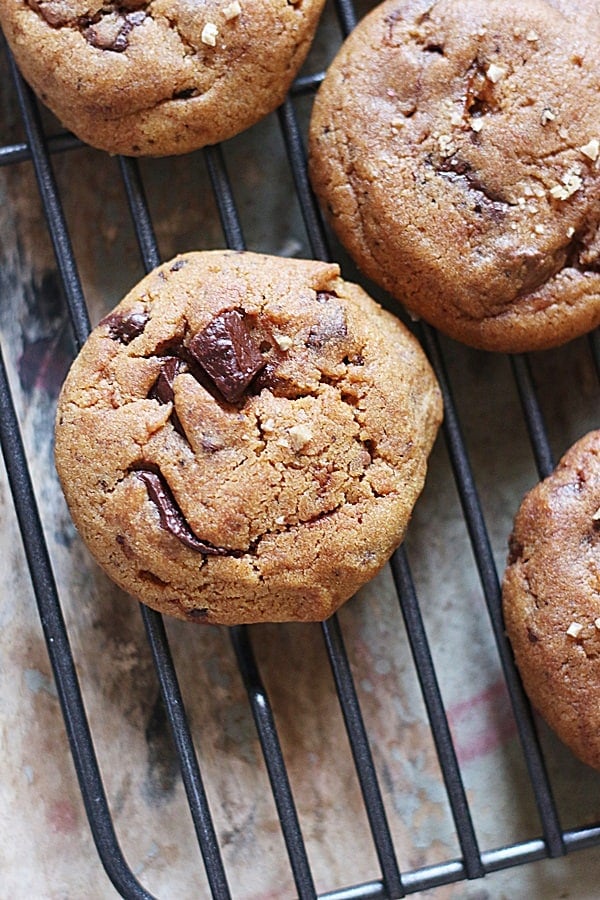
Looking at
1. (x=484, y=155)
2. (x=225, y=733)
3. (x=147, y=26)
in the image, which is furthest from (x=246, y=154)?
(x=225, y=733)

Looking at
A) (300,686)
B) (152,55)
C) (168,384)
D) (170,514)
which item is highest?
(152,55)

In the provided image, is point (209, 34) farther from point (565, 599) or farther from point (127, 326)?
point (565, 599)

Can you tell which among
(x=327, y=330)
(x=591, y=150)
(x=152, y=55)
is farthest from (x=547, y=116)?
(x=152, y=55)

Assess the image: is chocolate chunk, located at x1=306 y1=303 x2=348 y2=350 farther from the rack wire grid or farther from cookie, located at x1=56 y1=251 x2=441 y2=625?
the rack wire grid

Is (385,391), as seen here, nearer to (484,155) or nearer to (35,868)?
(484,155)

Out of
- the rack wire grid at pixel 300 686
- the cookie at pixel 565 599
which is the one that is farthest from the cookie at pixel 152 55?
the cookie at pixel 565 599
